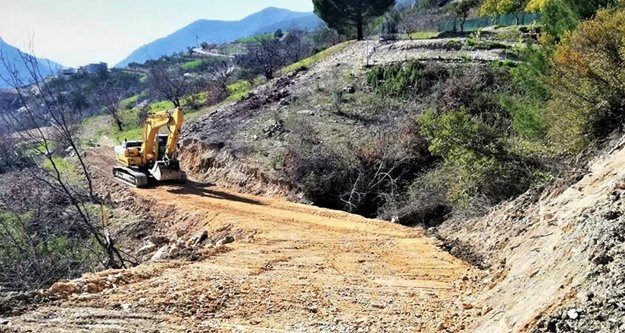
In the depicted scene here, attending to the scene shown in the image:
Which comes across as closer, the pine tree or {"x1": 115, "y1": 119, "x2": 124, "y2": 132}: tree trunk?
the pine tree

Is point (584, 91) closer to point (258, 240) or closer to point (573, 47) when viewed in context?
point (573, 47)

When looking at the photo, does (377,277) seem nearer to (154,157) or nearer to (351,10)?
(154,157)

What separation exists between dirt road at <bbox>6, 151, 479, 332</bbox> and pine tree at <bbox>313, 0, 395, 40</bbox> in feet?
99.0

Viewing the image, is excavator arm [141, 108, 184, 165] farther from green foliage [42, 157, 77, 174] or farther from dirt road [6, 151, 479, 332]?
green foliage [42, 157, 77, 174]

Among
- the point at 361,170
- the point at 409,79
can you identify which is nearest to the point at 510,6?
the point at 409,79

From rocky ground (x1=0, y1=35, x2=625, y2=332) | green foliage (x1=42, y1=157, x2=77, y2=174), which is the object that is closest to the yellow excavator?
rocky ground (x1=0, y1=35, x2=625, y2=332)

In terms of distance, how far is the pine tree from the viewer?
133ft

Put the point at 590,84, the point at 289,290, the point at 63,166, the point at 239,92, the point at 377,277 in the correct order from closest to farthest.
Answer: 1. the point at 289,290
2. the point at 377,277
3. the point at 590,84
4. the point at 63,166
5. the point at 239,92

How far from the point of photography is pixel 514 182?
1186cm

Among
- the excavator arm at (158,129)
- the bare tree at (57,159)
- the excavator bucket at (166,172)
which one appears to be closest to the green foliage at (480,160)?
the bare tree at (57,159)

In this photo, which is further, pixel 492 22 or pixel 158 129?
pixel 492 22

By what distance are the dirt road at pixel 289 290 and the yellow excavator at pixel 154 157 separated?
709cm

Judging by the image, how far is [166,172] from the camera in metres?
19.9

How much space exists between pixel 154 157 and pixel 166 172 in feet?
3.84
